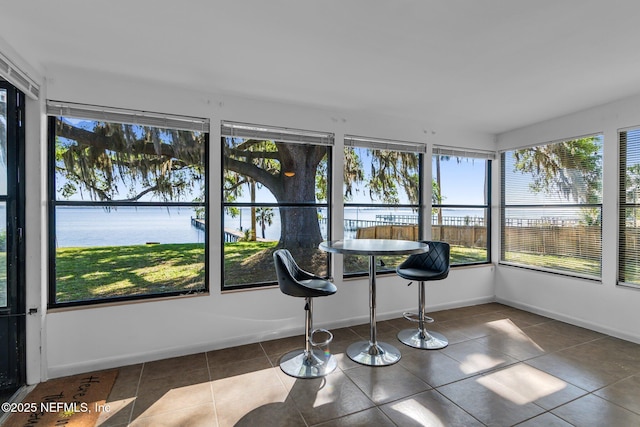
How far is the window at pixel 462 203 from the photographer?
4290 mm

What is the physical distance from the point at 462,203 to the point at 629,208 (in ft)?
5.54

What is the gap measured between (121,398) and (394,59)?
3169 mm

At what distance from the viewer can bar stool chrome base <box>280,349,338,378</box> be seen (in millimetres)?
2570

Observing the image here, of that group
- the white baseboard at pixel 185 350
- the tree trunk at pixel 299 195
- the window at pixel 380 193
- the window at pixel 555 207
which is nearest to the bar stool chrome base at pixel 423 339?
the white baseboard at pixel 185 350

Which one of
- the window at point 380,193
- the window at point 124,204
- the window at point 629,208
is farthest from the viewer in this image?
the window at point 380,193

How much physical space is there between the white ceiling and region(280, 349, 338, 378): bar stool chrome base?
7.97ft

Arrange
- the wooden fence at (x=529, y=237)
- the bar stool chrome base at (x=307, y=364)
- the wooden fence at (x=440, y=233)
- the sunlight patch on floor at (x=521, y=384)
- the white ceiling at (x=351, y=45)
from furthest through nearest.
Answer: the wooden fence at (x=440, y=233)
the wooden fence at (x=529, y=237)
the bar stool chrome base at (x=307, y=364)
the sunlight patch on floor at (x=521, y=384)
the white ceiling at (x=351, y=45)

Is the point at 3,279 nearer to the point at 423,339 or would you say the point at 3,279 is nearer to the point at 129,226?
the point at 129,226

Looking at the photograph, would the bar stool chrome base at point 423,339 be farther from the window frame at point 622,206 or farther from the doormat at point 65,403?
the doormat at point 65,403

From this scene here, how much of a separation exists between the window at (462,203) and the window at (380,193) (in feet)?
1.01

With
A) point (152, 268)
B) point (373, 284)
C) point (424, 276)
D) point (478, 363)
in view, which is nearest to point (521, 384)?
point (478, 363)

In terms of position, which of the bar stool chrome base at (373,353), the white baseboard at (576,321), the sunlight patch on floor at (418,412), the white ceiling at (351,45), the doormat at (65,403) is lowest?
the doormat at (65,403)

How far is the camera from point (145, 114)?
9.32ft

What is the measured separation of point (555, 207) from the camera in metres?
3.97
